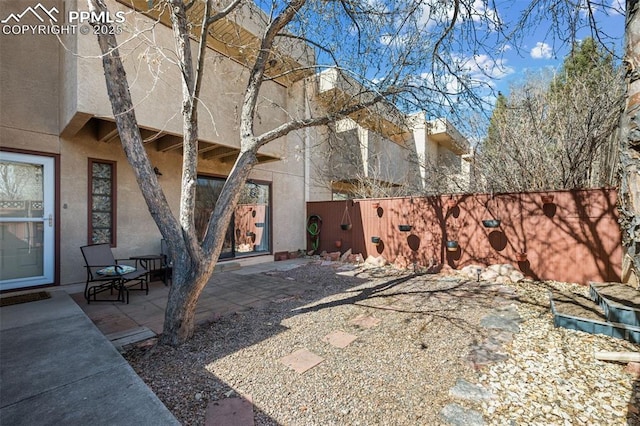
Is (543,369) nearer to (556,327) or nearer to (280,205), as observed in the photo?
(556,327)

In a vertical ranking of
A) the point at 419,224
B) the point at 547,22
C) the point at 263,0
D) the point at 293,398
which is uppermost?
the point at 263,0

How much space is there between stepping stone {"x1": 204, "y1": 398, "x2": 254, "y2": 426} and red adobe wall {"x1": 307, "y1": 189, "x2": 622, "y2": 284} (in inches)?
227

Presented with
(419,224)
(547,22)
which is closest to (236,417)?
(547,22)

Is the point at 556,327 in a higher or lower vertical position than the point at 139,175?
lower

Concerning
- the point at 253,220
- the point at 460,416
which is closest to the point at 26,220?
the point at 253,220

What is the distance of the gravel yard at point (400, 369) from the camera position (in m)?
1.95

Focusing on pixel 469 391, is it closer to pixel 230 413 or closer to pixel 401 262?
pixel 230 413

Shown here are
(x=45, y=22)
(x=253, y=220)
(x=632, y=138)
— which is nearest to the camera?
(x=632, y=138)

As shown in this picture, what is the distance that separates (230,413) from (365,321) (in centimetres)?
203

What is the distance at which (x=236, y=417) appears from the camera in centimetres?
190

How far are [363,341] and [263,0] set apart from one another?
442cm

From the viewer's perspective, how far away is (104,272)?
4348mm

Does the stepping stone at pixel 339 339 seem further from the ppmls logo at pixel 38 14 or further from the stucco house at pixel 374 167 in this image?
the ppmls logo at pixel 38 14

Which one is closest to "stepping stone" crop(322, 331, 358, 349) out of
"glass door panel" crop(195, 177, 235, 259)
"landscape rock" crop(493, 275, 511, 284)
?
"landscape rock" crop(493, 275, 511, 284)
